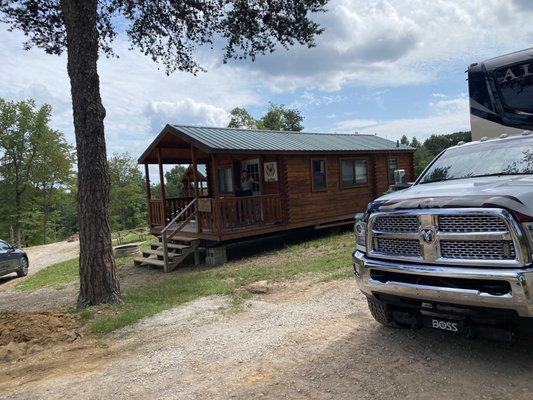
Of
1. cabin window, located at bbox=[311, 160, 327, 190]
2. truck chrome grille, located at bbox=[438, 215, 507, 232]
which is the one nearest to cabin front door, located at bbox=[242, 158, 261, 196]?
cabin window, located at bbox=[311, 160, 327, 190]

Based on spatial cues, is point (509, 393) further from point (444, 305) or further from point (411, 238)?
point (411, 238)

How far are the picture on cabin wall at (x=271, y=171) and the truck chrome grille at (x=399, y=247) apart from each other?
31.1ft

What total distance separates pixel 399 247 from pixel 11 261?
1394cm

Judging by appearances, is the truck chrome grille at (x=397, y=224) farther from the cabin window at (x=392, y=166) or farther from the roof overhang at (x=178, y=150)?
the cabin window at (x=392, y=166)

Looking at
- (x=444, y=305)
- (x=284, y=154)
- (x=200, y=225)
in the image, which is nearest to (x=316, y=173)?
(x=284, y=154)

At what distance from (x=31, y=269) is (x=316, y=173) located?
11.5 meters

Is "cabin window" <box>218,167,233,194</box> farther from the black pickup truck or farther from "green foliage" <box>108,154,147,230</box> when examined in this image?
"green foliage" <box>108,154,147,230</box>

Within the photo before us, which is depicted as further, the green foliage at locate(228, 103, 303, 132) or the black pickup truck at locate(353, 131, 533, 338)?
the green foliage at locate(228, 103, 303, 132)

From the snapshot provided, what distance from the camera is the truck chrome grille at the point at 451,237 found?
303 centimetres

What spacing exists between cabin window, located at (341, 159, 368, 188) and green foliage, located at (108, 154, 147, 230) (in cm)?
3336

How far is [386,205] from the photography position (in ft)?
12.4

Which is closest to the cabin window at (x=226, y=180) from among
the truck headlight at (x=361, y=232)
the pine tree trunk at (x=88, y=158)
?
the pine tree trunk at (x=88, y=158)

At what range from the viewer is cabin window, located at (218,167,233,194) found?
1516cm

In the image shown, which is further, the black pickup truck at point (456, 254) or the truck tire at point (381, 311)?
the truck tire at point (381, 311)
